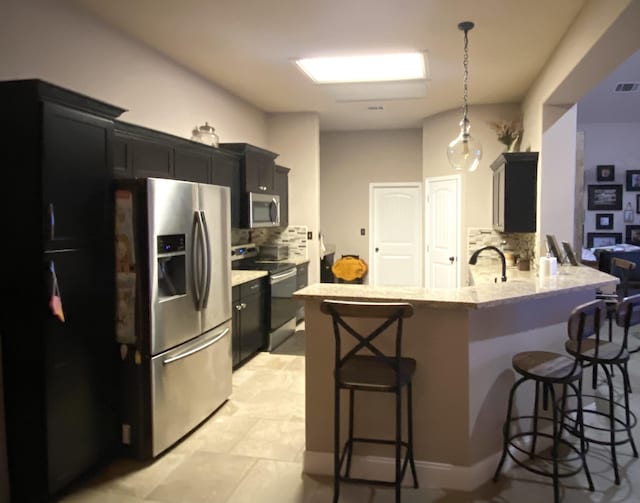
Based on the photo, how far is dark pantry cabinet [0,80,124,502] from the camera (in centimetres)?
231

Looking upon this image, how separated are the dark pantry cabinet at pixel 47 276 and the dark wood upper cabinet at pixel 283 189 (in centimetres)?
350

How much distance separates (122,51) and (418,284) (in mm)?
5613

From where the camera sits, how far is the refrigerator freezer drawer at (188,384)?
2.93 metres

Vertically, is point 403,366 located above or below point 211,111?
below

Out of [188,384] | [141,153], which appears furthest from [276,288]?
[141,153]

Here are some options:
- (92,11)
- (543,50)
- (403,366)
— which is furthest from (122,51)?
(543,50)

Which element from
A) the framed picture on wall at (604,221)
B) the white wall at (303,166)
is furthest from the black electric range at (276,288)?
the framed picture on wall at (604,221)

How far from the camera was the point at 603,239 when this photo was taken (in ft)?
28.1

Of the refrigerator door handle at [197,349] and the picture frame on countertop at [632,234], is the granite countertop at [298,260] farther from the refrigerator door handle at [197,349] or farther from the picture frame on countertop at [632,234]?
the picture frame on countertop at [632,234]

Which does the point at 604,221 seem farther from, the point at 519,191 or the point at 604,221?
the point at 519,191

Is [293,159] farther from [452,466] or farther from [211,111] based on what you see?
[452,466]

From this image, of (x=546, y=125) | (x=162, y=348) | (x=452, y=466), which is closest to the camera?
(x=452, y=466)

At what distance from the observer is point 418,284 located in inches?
313

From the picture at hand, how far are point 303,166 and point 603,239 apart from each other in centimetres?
554
